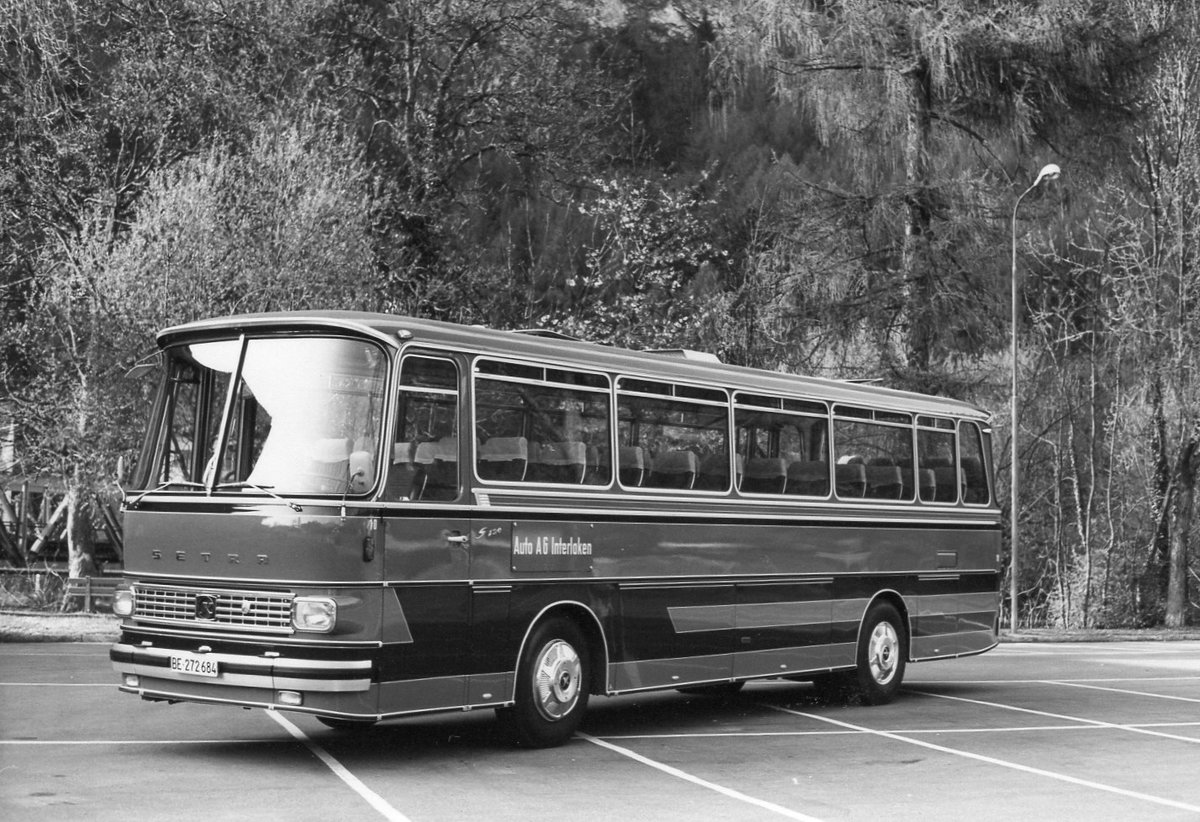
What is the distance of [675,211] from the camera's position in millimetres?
38344

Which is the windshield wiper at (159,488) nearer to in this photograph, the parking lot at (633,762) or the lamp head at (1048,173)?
the parking lot at (633,762)

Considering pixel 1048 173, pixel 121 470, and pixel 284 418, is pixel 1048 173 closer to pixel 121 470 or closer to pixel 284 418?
pixel 121 470

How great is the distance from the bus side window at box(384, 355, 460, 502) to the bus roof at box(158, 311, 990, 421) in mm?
204

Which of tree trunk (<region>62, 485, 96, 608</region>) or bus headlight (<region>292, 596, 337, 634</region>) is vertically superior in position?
tree trunk (<region>62, 485, 96, 608</region>)

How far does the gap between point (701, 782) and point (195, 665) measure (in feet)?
11.3

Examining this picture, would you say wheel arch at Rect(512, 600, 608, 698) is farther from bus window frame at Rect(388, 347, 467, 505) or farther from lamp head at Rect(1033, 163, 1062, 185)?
lamp head at Rect(1033, 163, 1062, 185)

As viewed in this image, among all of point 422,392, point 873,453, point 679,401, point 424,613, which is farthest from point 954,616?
point 422,392

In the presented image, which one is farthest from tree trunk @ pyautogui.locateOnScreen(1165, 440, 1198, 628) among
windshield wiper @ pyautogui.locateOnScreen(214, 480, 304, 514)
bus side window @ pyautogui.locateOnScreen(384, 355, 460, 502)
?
windshield wiper @ pyautogui.locateOnScreen(214, 480, 304, 514)

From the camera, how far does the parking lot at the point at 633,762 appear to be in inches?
381

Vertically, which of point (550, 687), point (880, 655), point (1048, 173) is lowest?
point (550, 687)

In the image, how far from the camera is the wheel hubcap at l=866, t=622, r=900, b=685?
16.3 m

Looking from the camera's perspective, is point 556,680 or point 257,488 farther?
point 556,680

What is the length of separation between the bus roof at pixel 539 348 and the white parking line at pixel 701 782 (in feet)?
9.64

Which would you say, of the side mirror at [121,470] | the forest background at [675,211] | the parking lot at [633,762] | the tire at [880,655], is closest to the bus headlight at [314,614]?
the parking lot at [633,762]
